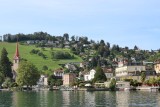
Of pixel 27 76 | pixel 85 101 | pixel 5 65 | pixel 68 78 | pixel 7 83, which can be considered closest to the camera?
pixel 85 101

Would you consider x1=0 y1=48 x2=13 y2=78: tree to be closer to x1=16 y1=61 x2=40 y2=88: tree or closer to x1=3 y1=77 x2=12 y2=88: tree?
x1=3 y1=77 x2=12 y2=88: tree

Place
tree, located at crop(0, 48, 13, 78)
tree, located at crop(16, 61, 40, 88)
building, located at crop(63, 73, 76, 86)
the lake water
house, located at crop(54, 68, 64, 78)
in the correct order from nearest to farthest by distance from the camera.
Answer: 1. the lake water
2. tree, located at crop(16, 61, 40, 88)
3. tree, located at crop(0, 48, 13, 78)
4. building, located at crop(63, 73, 76, 86)
5. house, located at crop(54, 68, 64, 78)

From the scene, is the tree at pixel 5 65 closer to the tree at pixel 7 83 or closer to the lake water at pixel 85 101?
the tree at pixel 7 83

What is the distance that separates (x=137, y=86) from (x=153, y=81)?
6871mm

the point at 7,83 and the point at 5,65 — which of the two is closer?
the point at 7,83

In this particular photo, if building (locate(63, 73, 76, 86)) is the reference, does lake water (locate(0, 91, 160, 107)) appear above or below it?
below

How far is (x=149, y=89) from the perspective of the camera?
4390 inches

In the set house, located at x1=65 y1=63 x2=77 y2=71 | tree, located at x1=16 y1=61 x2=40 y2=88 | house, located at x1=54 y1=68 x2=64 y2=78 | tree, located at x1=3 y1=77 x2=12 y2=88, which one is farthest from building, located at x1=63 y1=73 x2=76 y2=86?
tree, located at x1=16 y1=61 x2=40 y2=88

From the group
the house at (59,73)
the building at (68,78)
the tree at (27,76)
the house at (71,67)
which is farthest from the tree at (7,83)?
the house at (71,67)

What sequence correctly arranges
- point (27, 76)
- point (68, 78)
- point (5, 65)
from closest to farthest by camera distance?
point (27, 76)
point (5, 65)
point (68, 78)

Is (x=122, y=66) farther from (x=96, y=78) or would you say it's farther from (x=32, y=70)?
(x=32, y=70)

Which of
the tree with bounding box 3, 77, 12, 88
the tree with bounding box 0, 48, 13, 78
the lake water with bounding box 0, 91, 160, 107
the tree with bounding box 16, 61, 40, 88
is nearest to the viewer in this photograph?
the lake water with bounding box 0, 91, 160, 107

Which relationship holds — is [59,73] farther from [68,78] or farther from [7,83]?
[7,83]

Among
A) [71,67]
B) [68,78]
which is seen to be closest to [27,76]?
[68,78]
